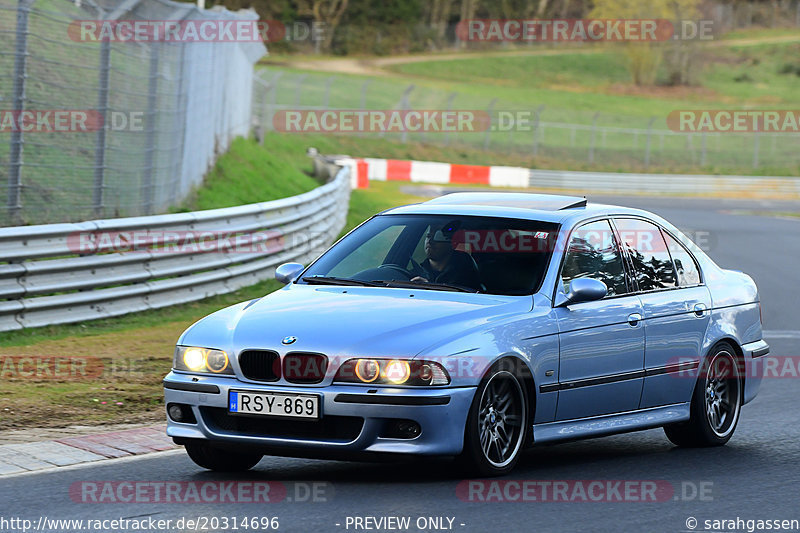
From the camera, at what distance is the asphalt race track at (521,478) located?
630 cm

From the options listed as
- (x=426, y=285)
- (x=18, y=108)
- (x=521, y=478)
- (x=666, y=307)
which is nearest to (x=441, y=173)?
(x=18, y=108)

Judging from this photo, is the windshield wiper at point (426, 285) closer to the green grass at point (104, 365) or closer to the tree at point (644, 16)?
the green grass at point (104, 365)

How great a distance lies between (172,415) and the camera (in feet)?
23.4

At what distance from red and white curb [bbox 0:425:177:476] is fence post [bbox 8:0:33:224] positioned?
5.18 m

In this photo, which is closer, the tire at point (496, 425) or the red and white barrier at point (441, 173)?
the tire at point (496, 425)

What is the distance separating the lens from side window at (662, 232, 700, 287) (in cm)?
875

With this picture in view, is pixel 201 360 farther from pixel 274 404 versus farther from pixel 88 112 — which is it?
pixel 88 112

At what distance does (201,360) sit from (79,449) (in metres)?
1.40

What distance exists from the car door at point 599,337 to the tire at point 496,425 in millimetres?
374

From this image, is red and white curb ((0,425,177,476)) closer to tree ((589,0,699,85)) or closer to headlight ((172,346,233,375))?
headlight ((172,346,233,375))

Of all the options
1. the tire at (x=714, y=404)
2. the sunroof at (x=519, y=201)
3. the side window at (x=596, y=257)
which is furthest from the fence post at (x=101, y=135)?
the tire at (x=714, y=404)

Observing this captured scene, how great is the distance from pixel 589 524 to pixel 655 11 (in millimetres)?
85709

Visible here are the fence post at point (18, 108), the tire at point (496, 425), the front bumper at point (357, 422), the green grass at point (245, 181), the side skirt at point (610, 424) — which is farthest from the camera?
the green grass at point (245, 181)

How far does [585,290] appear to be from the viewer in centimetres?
751
